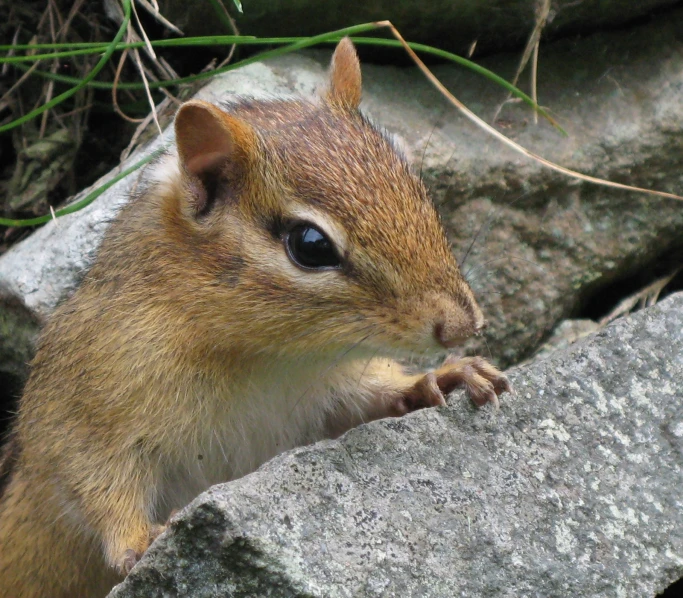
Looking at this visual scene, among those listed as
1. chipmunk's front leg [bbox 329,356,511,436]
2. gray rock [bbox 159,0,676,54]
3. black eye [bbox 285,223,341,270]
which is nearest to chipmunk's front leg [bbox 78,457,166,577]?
chipmunk's front leg [bbox 329,356,511,436]

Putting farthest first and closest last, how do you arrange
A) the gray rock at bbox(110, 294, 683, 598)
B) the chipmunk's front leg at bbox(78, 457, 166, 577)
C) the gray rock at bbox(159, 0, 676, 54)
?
the gray rock at bbox(159, 0, 676, 54), the chipmunk's front leg at bbox(78, 457, 166, 577), the gray rock at bbox(110, 294, 683, 598)

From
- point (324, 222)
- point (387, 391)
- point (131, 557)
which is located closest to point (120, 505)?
point (131, 557)

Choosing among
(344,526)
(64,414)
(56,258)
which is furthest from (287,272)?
(56,258)

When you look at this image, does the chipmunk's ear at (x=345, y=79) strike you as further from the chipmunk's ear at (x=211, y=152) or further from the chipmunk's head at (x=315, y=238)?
the chipmunk's ear at (x=211, y=152)

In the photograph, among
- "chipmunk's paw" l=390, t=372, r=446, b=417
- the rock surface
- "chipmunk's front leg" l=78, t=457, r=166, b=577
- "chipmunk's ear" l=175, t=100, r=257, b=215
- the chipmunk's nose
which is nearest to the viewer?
the chipmunk's nose

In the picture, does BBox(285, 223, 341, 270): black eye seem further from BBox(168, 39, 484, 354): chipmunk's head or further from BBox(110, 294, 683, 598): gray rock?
BBox(110, 294, 683, 598): gray rock

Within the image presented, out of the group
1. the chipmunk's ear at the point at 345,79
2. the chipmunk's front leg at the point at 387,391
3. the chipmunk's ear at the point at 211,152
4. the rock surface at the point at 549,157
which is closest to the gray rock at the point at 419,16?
the rock surface at the point at 549,157
